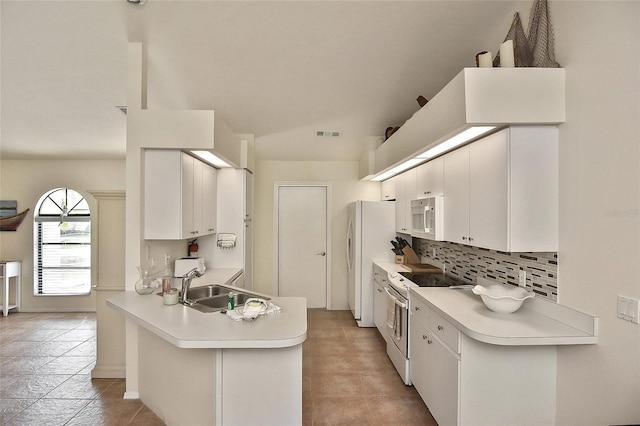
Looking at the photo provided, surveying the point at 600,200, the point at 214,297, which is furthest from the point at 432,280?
the point at 214,297

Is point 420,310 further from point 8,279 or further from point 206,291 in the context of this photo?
point 8,279

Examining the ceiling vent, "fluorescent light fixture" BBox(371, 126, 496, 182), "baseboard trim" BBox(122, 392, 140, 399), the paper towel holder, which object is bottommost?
"baseboard trim" BBox(122, 392, 140, 399)

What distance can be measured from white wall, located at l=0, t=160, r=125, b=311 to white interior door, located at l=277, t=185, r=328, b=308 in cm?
286

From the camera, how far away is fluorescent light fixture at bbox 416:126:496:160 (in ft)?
7.24

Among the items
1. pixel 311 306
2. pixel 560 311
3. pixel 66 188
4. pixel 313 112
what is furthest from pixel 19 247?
pixel 560 311

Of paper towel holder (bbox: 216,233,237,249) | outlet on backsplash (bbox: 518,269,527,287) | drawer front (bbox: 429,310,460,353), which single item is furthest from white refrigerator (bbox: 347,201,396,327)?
outlet on backsplash (bbox: 518,269,527,287)

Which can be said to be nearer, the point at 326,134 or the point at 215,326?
the point at 215,326

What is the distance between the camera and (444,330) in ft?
7.59

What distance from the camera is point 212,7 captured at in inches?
111

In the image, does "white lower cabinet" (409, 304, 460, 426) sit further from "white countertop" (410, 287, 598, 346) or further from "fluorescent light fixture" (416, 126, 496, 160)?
"fluorescent light fixture" (416, 126, 496, 160)

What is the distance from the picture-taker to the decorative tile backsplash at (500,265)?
7.29 feet

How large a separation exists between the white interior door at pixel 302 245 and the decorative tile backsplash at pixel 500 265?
212cm

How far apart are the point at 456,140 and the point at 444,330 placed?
4.35ft

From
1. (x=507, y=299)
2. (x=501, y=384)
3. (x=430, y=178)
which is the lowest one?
(x=501, y=384)
